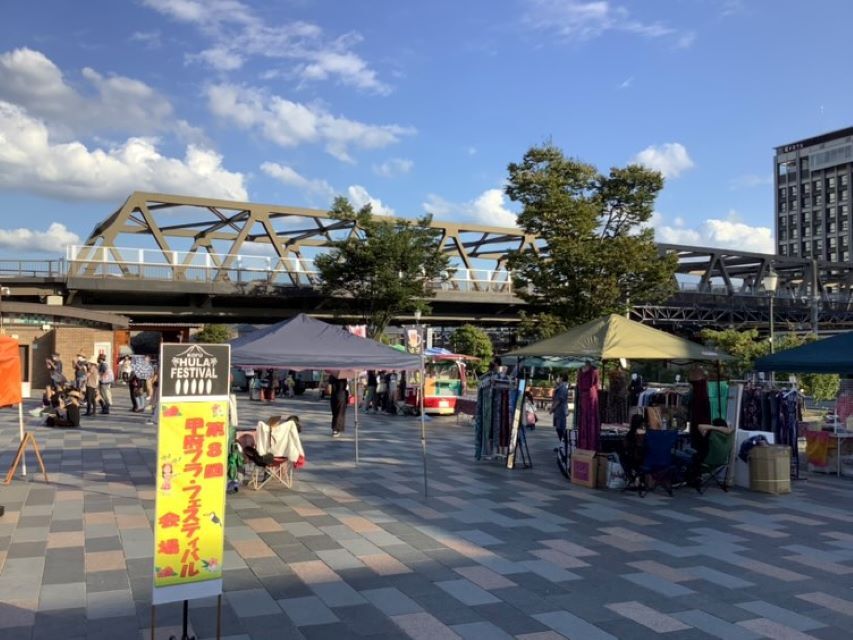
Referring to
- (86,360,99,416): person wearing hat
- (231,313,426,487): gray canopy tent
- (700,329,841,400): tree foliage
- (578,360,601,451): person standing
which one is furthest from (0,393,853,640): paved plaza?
(700,329,841,400): tree foliage

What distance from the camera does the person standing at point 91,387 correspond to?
20.8m

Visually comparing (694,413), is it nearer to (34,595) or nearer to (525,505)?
(525,505)

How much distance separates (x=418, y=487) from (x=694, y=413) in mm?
4418

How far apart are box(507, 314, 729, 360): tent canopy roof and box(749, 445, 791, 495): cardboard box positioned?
6.24ft

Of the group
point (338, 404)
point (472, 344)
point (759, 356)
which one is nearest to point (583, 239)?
point (759, 356)

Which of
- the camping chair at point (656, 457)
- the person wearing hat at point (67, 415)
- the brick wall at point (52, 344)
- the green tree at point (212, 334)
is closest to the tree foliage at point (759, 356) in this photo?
the camping chair at point (656, 457)

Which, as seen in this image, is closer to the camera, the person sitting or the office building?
the person sitting

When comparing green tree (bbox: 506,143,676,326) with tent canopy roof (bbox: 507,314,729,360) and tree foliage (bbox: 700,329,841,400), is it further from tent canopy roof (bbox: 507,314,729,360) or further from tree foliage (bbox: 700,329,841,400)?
tent canopy roof (bbox: 507,314,729,360)

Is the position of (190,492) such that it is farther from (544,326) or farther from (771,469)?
(544,326)

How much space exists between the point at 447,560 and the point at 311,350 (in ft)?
16.0

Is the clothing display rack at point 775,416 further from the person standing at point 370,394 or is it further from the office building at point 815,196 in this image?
the office building at point 815,196

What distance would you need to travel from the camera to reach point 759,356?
93.2ft

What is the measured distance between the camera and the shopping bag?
1075 cm

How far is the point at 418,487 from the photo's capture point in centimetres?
1072
